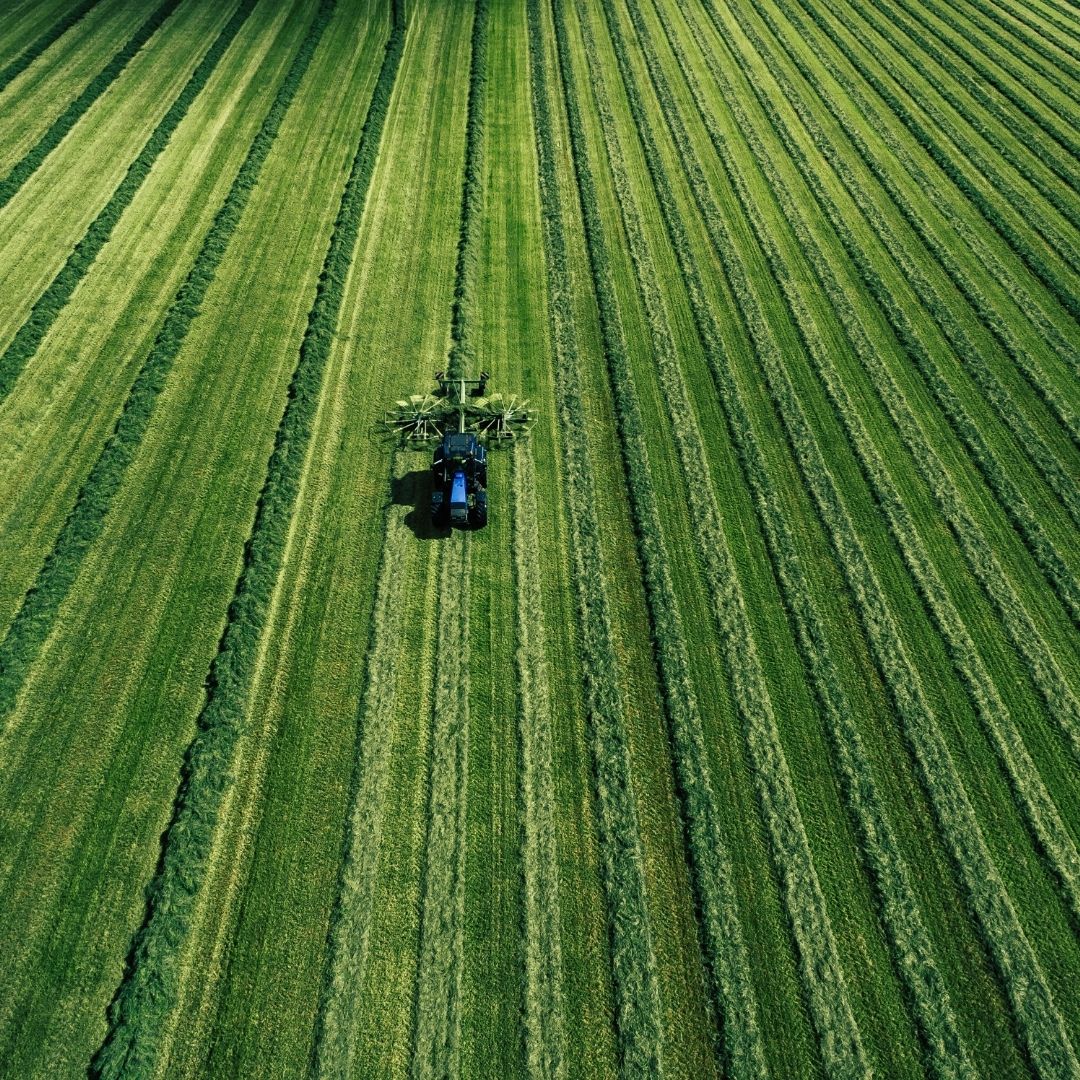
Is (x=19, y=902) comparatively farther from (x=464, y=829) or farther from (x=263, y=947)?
(x=464, y=829)

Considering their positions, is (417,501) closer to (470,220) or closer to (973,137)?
(470,220)

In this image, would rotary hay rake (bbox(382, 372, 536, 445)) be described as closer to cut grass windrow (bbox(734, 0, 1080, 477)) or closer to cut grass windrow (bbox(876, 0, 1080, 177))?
cut grass windrow (bbox(734, 0, 1080, 477))

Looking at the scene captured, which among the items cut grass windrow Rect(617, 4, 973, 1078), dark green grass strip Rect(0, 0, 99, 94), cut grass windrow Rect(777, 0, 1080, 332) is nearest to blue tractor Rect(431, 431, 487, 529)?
cut grass windrow Rect(617, 4, 973, 1078)

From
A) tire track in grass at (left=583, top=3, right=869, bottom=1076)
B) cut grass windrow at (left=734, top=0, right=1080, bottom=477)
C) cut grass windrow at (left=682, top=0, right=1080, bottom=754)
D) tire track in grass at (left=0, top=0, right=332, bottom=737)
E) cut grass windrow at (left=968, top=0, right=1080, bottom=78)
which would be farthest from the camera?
cut grass windrow at (left=968, top=0, right=1080, bottom=78)

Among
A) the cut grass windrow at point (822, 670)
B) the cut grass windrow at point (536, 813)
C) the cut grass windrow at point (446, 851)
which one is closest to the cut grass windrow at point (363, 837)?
the cut grass windrow at point (446, 851)

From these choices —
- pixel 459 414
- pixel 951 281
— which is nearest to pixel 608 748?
pixel 459 414

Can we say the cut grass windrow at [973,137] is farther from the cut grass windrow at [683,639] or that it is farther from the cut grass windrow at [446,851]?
the cut grass windrow at [446,851]
